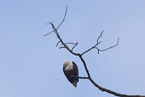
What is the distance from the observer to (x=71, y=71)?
5.11m

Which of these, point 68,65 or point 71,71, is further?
point 68,65

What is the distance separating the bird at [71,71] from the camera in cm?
494

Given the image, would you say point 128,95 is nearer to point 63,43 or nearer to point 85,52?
point 85,52

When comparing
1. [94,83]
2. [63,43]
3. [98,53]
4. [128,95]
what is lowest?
[128,95]

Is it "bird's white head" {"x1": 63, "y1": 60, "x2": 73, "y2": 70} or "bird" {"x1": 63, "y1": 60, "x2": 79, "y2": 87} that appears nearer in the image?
"bird" {"x1": 63, "y1": 60, "x2": 79, "y2": 87}

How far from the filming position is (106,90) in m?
3.75

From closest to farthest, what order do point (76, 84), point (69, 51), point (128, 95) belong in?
point (128, 95) → point (69, 51) → point (76, 84)

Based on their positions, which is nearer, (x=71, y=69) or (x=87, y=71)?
(x=87, y=71)

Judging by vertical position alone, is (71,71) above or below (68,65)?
below

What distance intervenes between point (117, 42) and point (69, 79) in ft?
3.90

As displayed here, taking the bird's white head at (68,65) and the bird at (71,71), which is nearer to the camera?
the bird at (71,71)

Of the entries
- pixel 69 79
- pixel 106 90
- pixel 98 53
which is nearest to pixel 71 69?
pixel 69 79

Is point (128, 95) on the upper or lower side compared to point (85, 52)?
lower

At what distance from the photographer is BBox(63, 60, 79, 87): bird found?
4944mm
